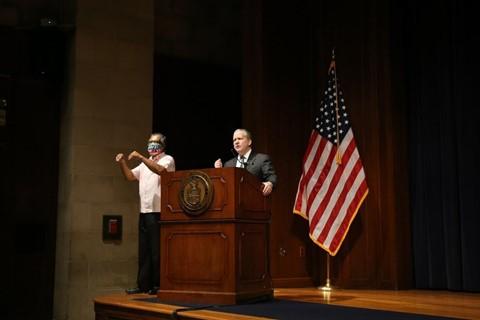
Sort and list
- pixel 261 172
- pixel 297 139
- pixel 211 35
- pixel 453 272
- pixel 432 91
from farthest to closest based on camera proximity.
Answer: pixel 211 35, pixel 297 139, pixel 432 91, pixel 453 272, pixel 261 172

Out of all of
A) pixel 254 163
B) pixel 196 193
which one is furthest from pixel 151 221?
pixel 254 163

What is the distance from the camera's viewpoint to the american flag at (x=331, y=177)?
21.5 feet

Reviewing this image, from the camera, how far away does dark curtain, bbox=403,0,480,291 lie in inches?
238

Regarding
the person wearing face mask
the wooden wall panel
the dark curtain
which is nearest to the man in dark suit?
the person wearing face mask

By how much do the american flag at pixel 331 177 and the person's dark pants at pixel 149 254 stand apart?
2165 mm

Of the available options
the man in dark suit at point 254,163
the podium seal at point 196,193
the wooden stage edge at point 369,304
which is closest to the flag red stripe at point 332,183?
the wooden stage edge at point 369,304

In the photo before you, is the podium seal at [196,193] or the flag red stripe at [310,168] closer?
the podium seal at [196,193]

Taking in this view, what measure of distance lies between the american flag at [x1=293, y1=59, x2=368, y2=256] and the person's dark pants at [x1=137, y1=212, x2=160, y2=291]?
216 centimetres

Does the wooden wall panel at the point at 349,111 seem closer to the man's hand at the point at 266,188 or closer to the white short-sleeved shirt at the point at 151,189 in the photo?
the white short-sleeved shirt at the point at 151,189

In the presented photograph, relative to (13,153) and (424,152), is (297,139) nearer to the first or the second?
(424,152)

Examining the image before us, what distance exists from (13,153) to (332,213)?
354 centimetres

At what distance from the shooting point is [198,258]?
4383mm

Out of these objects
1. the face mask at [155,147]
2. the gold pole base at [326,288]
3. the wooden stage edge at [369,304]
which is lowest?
the gold pole base at [326,288]

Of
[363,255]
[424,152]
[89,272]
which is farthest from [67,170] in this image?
[424,152]
